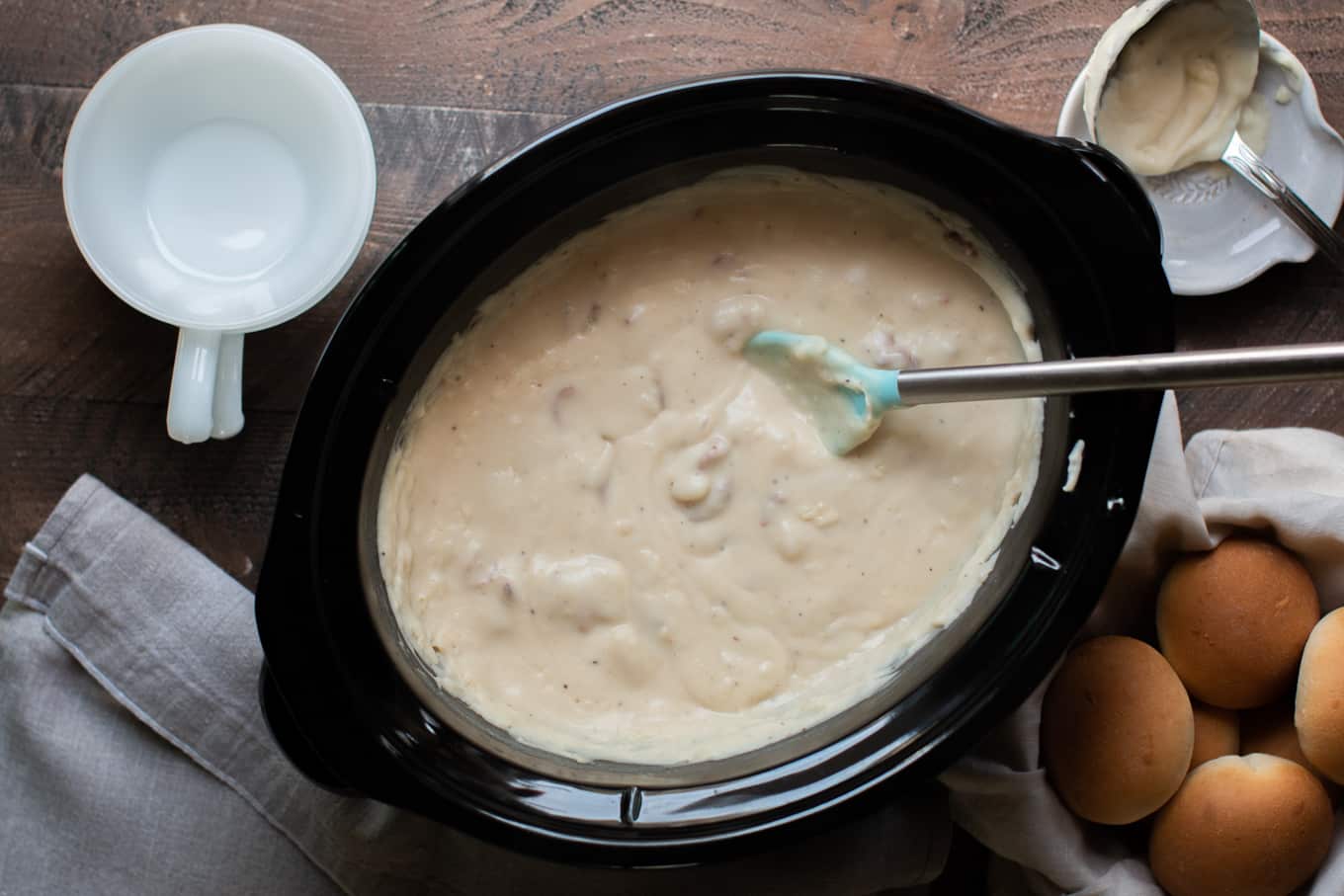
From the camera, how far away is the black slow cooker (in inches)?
36.8

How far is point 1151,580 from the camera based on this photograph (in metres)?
1.16

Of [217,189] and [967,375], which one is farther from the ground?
[967,375]

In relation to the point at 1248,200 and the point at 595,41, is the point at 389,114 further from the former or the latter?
the point at 1248,200

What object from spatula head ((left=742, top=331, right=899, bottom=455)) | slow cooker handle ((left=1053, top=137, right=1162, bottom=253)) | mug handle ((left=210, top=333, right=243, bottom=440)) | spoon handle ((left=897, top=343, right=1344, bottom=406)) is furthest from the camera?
mug handle ((left=210, top=333, right=243, bottom=440))

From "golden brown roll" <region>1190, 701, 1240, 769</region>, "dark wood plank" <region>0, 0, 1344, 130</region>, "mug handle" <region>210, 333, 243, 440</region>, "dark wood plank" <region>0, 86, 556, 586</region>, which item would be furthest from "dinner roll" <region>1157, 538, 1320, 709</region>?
"mug handle" <region>210, 333, 243, 440</region>

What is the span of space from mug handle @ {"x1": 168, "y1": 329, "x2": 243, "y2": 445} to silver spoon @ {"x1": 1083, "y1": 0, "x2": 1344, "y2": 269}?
86cm

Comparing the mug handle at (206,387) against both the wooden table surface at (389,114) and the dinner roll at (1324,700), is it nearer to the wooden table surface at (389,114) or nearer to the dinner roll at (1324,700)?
the wooden table surface at (389,114)

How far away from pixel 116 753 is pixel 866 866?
29.7 inches

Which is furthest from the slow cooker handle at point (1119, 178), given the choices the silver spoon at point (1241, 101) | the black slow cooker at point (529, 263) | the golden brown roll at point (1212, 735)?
the golden brown roll at point (1212, 735)

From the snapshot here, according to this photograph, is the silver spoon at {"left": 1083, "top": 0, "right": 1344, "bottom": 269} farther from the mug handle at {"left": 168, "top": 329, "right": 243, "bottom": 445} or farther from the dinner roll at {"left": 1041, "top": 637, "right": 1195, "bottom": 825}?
the mug handle at {"left": 168, "top": 329, "right": 243, "bottom": 445}

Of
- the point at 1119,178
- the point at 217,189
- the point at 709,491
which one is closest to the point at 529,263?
the point at 709,491

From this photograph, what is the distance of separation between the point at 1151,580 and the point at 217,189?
1.00m

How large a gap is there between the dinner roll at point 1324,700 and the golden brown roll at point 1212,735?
2.6 inches

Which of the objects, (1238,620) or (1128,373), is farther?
(1238,620)
